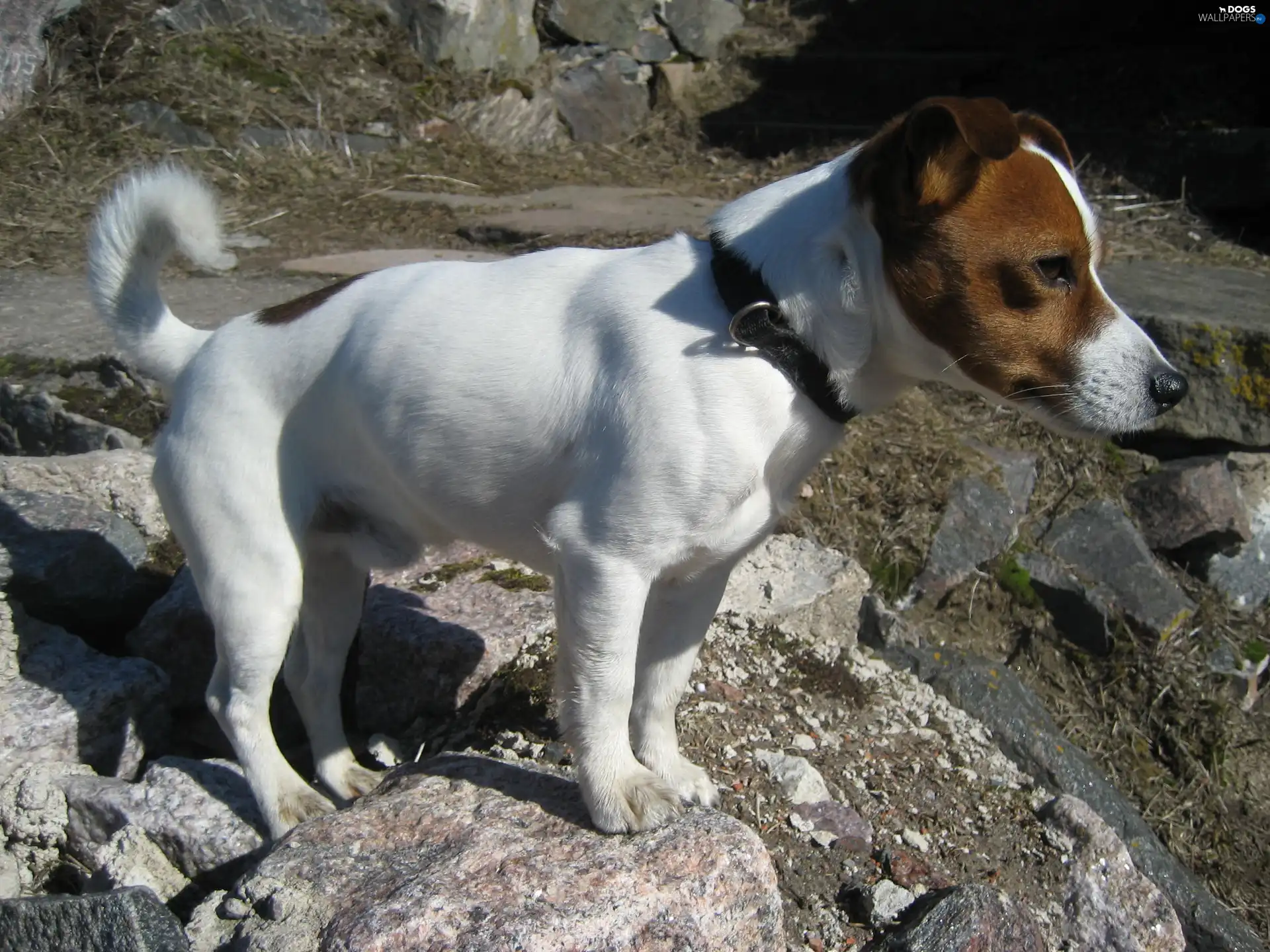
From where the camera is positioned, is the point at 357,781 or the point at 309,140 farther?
the point at 309,140

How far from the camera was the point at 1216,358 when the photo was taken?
5.00 m

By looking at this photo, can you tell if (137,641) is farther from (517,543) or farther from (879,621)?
(879,621)

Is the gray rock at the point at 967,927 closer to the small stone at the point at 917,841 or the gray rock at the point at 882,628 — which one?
the small stone at the point at 917,841

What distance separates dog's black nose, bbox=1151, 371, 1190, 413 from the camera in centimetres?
245

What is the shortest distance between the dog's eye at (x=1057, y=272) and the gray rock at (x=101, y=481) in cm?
291

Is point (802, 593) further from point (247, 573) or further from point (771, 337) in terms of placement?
point (247, 573)

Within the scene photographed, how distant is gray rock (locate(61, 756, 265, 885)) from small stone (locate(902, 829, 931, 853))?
1.58 metres

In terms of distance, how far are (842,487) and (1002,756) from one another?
1.34 metres

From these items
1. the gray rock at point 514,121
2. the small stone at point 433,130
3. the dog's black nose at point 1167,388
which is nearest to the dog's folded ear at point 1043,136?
the dog's black nose at point 1167,388

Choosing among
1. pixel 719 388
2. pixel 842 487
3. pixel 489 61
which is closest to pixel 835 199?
pixel 719 388

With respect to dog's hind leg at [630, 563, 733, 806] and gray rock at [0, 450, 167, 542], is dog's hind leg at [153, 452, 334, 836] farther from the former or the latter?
gray rock at [0, 450, 167, 542]

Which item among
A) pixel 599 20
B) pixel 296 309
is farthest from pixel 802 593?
pixel 599 20

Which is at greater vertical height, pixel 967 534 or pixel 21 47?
pixel 21 47

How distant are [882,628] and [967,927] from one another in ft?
4.94
